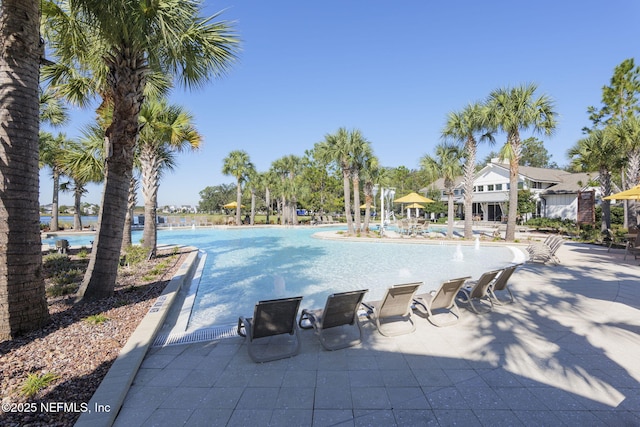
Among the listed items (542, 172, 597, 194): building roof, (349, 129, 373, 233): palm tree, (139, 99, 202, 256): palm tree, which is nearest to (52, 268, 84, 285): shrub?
(139, 99, 202, 256): palm tree

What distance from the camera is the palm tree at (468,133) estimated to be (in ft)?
56.5

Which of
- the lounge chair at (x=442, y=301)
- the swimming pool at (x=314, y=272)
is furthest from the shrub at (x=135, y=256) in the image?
the lounge chair at (x=442, y=301)

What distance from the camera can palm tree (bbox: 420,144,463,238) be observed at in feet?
63.6

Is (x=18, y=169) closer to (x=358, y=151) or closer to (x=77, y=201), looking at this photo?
(x=358, y=151)

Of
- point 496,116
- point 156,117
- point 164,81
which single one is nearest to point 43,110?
point 156,117

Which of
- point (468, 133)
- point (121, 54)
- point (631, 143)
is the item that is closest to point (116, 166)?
point (121, 54)

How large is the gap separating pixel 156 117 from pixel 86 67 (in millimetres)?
4590

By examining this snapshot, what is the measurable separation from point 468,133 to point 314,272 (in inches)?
514

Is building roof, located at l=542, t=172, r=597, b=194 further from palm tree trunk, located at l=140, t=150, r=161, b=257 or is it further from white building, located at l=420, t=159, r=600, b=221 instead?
palm tree trunk, located at l=140, t=150, r=161, b=257

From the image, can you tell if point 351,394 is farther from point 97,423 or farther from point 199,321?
point 199,321

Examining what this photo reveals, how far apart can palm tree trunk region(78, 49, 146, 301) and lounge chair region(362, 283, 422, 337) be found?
16.6 feet

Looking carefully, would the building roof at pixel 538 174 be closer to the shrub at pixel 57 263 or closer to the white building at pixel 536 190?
the white building at pixel 536 190

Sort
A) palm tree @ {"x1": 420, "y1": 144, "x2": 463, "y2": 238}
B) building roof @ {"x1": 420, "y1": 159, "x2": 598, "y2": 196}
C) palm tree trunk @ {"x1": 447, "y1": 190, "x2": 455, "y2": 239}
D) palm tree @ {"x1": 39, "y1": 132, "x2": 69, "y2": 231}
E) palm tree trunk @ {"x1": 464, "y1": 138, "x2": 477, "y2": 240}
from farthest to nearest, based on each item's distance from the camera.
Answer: building roof @ {"x1": 420, "y1": 159, "x2": 598, "y2": 196}
palm tree @ {"x1": 39, "y1": 132, "x2": 69, "y2": 231}
palm tree @ {"x1": 420, "y1": 144, "x2": 463, "y2": 238}
palm tree trunk @ {"x1": 447, "y1": 190, "x2": 455, "y2": 239}
palm tree trunk @ {"x1": 464, "y1": 138, "x2": 477, "y2": 240}

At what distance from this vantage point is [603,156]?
16.7m
